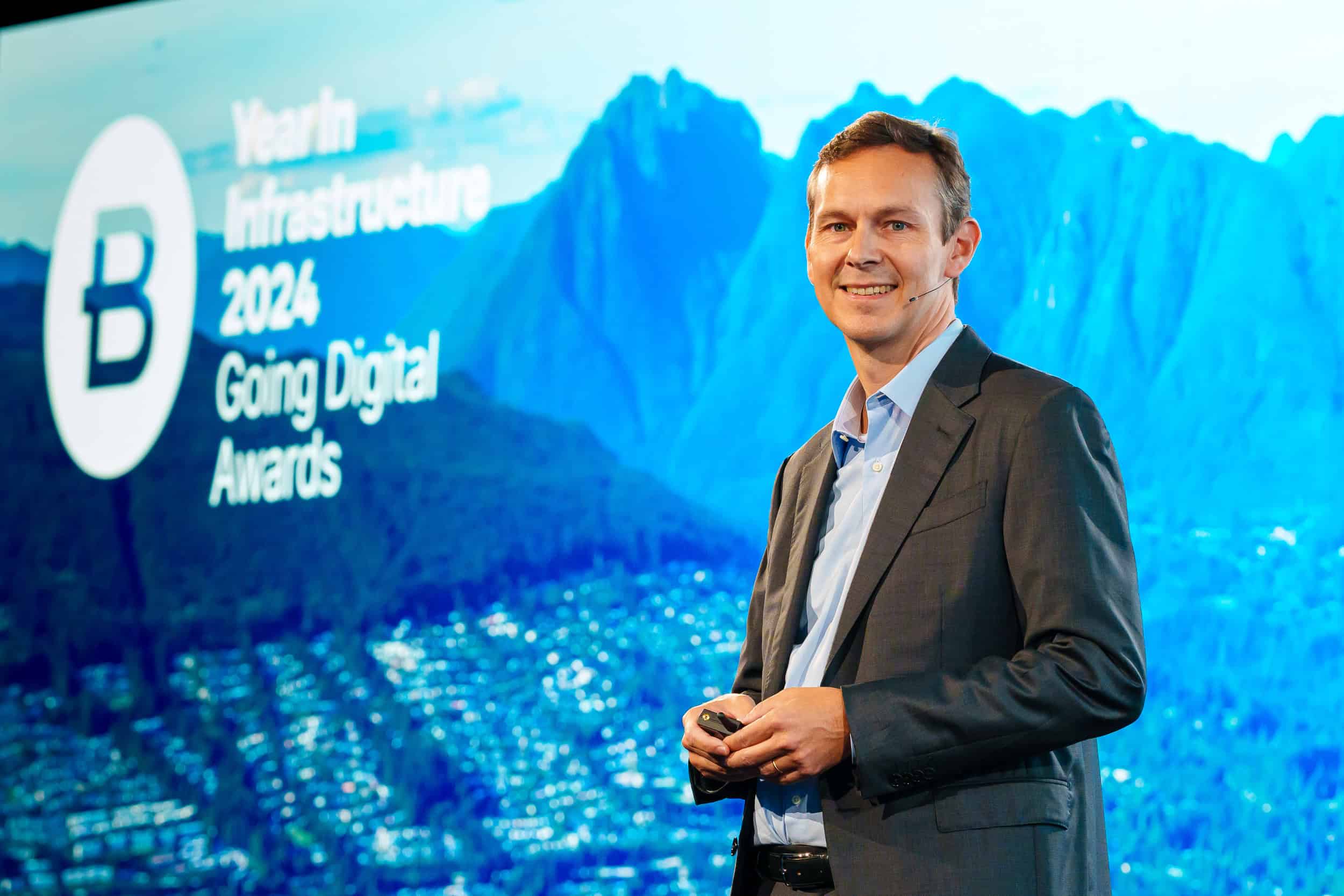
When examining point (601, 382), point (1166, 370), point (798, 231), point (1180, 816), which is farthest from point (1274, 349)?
point (601, 382)

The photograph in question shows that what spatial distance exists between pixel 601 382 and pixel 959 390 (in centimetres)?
258

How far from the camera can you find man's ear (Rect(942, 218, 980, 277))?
143 centimetres

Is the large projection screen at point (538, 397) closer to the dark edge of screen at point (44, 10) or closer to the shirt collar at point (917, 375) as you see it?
the dark edge of screen at point (44, 10)

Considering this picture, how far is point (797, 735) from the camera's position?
1.17 meters

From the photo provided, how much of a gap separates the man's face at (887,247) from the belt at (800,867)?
1.80 ft

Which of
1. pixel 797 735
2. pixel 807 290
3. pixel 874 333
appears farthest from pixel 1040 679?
pixel 807 290

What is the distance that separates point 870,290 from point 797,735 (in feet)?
1.65

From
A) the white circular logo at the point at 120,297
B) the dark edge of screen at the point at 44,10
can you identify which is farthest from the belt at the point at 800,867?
the dark edge of screen at the point at 44,10

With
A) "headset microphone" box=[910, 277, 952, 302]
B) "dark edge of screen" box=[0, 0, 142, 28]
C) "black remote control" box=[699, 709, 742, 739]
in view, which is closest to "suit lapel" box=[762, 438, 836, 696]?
"black remote control" box=[699, 709, 742, 739]

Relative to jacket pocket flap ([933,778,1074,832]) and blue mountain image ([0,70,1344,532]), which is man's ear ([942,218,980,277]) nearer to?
jacket pocket flap ([933,778,1074,832])

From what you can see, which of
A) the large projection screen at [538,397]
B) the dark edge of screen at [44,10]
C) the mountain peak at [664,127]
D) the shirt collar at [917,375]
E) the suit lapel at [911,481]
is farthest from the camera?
the dark edge of screen at [44,10]

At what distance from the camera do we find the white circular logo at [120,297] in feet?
14.4

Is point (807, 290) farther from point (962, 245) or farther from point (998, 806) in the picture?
point (998, 806)

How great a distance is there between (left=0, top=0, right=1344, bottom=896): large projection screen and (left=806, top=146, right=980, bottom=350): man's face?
1.87 m
